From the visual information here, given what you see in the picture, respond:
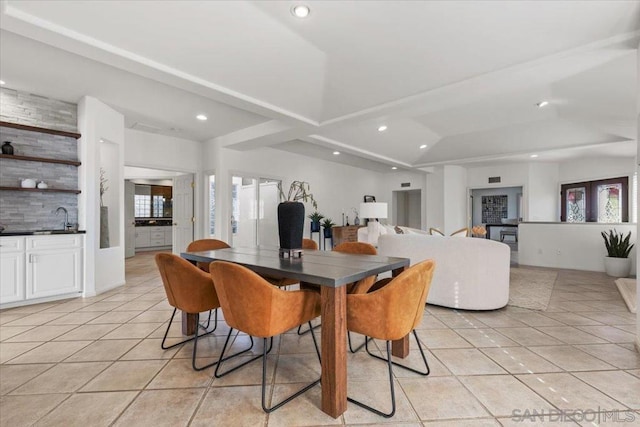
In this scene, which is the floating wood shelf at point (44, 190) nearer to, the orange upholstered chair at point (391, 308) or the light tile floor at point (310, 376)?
the light tile floor at point (310, 376)

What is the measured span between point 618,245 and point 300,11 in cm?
629

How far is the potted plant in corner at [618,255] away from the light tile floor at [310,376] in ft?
8.53

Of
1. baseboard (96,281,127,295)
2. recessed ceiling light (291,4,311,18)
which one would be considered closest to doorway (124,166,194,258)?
baseboard (96,281,127,295)

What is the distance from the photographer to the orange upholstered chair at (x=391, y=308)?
164cm

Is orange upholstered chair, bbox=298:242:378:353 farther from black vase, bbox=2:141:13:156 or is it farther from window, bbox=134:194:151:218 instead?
window, bbox=134:194:151:218

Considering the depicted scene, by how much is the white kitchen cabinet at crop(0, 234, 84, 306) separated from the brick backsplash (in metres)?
0.53

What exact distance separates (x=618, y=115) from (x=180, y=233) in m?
7.82

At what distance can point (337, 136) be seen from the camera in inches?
221

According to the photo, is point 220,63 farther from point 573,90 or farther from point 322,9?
point 573,90

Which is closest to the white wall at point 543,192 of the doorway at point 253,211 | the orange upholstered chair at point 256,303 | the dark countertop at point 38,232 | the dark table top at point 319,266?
the doorway at point 253,211

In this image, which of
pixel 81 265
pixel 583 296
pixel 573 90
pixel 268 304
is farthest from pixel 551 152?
pixel 81 265

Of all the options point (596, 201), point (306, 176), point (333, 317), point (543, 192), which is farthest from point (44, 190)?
point (596, 201)

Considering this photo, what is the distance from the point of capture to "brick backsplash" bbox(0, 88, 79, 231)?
3.74 meters

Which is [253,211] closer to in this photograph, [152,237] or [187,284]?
[152,237]
